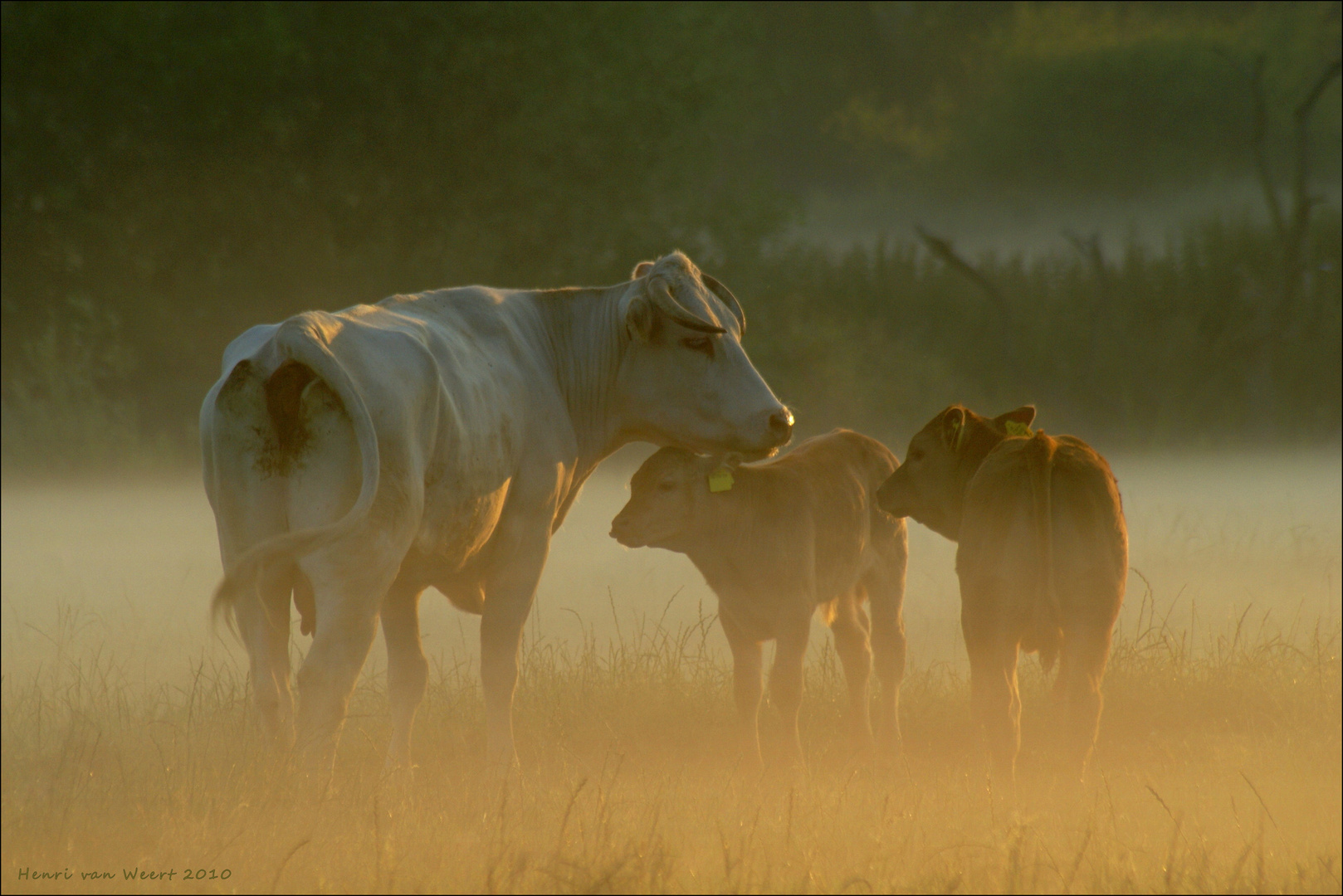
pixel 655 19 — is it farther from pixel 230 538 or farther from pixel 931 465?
pixel 230 538

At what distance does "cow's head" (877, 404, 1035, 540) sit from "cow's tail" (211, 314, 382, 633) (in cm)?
232

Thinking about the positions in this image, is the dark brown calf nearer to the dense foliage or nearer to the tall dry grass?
the tall dry grass

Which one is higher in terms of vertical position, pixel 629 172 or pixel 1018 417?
pixel 629 172

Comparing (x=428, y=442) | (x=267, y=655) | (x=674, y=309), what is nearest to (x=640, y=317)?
(x=674, y=309)

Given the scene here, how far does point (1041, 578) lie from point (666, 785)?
153cm

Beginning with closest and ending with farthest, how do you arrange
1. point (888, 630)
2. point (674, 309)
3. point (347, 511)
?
point (347, 511) → point (674, 309) → point (888, 630)

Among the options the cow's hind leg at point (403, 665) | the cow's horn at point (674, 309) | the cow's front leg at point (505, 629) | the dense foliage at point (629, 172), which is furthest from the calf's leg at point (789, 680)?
the dense foliage at point (629, 172)

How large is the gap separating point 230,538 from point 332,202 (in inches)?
458

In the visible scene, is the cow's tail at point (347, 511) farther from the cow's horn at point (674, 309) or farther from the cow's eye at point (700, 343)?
the cow's eye at point (700, 343)

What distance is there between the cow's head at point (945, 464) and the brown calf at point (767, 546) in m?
0.60

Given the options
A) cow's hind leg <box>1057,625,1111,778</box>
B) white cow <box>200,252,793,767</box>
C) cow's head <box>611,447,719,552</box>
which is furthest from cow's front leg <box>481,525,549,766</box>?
cow's hind leg <box>1057,625,1111,778</box>

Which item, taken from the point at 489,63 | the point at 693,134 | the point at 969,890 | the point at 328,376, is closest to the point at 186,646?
the point at 328,376

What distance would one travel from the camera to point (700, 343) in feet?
17.3

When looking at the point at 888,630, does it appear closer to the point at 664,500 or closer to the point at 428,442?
the point at 664,500
